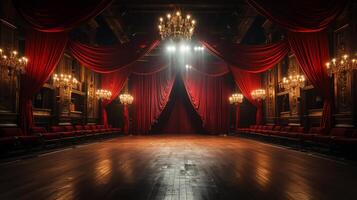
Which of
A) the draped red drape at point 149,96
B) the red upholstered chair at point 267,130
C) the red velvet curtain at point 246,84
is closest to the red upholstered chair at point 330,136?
the red upholstered chair at point 267,130

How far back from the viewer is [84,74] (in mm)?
15547

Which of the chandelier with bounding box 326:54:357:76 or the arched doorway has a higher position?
the chandelier with bounding box 326:54:357:76

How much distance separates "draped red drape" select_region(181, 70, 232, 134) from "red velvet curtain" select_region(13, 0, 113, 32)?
1256 centimetres

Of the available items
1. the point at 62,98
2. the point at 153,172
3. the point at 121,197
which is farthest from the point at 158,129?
the point at 121,197

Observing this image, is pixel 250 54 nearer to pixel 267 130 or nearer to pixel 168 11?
pixel 267 130

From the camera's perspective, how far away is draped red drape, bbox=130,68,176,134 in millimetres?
19531

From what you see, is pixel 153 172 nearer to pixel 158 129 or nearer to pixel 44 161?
pixel 44 161

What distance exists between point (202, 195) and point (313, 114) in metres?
9.62

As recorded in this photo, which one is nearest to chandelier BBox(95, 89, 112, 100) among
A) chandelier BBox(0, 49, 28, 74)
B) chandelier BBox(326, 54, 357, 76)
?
chandelier BBox(0, 49, 28, 74)

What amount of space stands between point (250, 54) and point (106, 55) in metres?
5.19

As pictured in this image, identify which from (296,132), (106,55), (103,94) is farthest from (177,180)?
(103,94)

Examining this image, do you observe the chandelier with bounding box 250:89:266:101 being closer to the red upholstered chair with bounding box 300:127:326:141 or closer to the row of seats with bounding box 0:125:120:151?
the red upholstered chair with bounding box 300:127:326:141

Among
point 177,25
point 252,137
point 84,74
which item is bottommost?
point 252,137

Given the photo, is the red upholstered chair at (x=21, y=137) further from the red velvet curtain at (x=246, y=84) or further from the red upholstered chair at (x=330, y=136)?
the red velvet curtain at (x=246, y=84)
